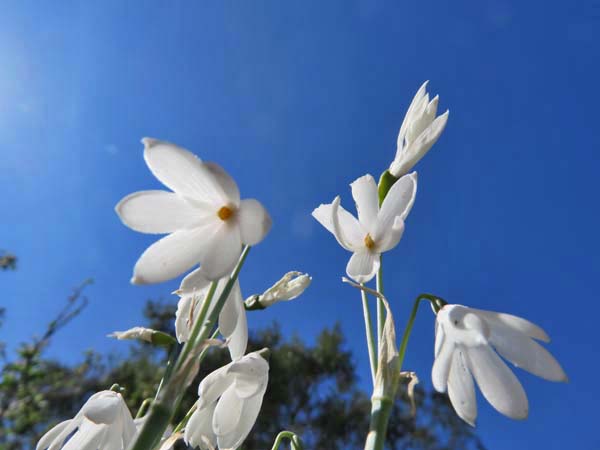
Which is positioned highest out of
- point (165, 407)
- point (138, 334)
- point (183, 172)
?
point (183, 172)

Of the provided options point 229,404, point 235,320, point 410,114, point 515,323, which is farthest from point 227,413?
point 410,114

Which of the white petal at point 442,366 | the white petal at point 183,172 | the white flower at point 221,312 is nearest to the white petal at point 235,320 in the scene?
the white flower at point 221,312

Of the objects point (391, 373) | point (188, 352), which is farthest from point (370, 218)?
point (188, 352)

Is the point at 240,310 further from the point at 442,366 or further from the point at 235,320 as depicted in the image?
the point at 442,366

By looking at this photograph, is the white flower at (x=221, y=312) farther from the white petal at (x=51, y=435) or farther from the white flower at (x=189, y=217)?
the white petal at (x=51, y=435)

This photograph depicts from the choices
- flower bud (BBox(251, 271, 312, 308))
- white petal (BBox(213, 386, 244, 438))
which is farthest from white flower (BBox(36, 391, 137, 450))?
flower bud (BBox(251, 271, 312, 308))
